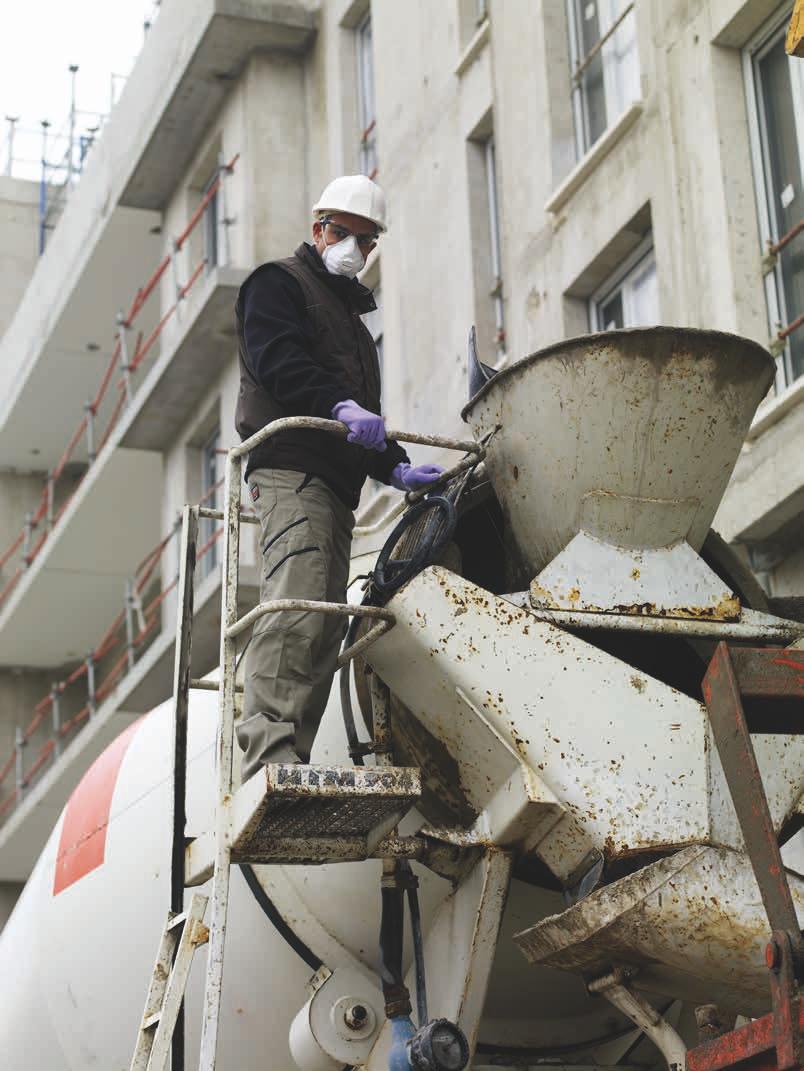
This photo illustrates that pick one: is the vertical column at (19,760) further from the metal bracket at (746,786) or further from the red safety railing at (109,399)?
the metal bracket at (746,786)

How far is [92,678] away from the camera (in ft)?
77.8

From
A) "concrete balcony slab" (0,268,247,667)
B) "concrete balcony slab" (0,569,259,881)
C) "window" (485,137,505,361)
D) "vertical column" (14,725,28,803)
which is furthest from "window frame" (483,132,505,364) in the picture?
"vertical column" (14,725,28,803)

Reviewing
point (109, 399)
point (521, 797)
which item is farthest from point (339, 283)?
point (109, 399)

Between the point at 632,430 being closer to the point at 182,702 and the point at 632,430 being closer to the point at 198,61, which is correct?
the point at 182,702

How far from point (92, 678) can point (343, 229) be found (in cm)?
1804

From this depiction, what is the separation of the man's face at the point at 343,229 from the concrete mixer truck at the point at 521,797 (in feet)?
1.99

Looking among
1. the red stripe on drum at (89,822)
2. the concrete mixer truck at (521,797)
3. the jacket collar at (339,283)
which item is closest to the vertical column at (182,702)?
the concrete mixer truck at (521,797)

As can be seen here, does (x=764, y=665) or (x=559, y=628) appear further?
(x=559, y=628)

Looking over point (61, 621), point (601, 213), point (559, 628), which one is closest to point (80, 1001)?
point (559, 628)

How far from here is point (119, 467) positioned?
76.2ft

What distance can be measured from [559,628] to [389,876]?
1.04 metres

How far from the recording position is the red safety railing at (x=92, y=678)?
22438 mm

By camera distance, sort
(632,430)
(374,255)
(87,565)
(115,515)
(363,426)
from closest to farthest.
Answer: (632,430) < (363,426) < (374,255) < (115,515) < (87,565)

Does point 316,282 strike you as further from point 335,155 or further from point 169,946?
point 335,155
